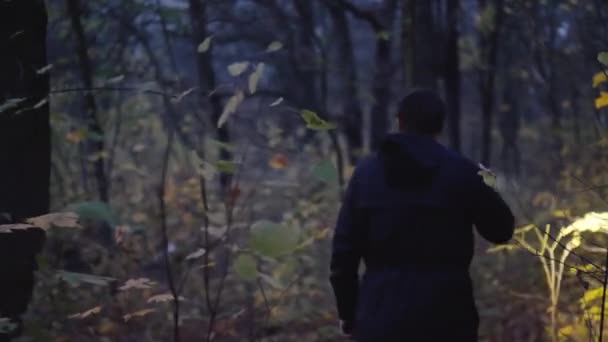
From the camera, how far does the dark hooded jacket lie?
2.86m

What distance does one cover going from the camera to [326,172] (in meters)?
3.38

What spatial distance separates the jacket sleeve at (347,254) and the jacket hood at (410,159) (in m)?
0.19

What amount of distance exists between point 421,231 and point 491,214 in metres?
0.31

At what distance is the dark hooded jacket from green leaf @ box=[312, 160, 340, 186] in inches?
14.2

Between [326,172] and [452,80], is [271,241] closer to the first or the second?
[326,172]

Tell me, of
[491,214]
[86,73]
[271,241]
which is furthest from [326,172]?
[86,73]

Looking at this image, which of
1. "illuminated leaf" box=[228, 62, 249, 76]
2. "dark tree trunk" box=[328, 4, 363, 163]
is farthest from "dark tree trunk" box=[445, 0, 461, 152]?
"illuminated leaf" box=[228, 62, 249, 76]

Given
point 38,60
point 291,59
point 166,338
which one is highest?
point 291,59

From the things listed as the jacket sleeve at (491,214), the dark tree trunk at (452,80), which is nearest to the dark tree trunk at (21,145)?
the jacket sleeve at (491,214)

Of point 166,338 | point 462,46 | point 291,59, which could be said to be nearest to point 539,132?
point 462,46

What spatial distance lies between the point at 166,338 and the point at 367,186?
144 inches

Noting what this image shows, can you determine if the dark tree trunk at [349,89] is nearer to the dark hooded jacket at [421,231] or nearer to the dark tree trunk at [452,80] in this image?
the dark tree trunk at [452,80]

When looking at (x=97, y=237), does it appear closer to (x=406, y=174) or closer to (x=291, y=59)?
(x=291, y=59)

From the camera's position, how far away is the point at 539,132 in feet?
65.4
